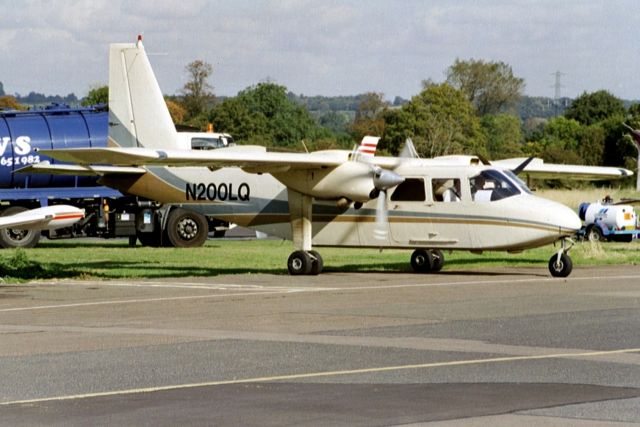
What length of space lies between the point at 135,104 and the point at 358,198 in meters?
6.86

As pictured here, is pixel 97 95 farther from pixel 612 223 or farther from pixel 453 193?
pixel 453 193

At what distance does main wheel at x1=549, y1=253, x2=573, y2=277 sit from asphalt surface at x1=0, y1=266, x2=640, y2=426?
6.51 ft

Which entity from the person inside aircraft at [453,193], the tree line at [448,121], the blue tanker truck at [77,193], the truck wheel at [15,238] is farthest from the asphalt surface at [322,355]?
the tree line at [448,121]

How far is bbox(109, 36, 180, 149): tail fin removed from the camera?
95.9 ft

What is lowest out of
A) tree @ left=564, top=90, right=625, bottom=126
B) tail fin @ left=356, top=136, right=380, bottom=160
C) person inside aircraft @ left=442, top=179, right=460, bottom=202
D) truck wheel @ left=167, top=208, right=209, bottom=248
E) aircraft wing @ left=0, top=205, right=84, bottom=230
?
truck wheel @ left=167, top=208, right=209, bottom=248

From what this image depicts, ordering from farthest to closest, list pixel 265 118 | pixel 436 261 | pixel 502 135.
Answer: pixel 502 135 < pixel 265 118 < pixel 436 261

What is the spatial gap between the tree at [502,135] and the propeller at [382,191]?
73.9 m

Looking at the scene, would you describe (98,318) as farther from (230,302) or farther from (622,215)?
(622,215)

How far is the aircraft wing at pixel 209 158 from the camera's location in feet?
75.2

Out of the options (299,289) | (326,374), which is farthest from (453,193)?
(326,374)

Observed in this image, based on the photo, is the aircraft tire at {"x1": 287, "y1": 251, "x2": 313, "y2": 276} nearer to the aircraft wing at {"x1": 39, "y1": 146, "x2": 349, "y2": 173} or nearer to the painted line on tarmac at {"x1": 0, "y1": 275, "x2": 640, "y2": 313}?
the aircraft wing at {"x1": 39, "y1": 146, "x2": 349, "y2": 173}

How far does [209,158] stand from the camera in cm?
2384

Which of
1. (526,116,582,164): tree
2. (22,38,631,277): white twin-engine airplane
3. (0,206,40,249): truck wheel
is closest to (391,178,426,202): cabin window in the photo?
(22,38,631,277): white twin-engine airplane

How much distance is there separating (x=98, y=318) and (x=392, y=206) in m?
9.85
